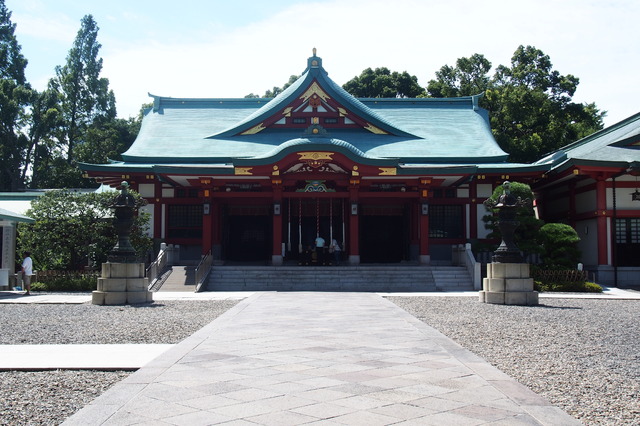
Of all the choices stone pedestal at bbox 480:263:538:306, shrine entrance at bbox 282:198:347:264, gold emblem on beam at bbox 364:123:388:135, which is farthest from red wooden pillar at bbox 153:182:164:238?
stone pedestal at bbox 480:263:538:306

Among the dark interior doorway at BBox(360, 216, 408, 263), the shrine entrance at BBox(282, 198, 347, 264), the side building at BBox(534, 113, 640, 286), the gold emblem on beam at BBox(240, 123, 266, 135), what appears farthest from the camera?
the gold emblem on beam at BBox(240, 123, 266, 135)

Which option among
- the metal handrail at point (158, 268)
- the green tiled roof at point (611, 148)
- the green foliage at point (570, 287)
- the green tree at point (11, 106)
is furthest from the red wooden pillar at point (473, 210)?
the green tree at point (11, 106)

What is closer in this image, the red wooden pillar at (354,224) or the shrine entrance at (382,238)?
the red wooden pillar at (354,224)

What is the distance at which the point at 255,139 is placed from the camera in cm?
2650

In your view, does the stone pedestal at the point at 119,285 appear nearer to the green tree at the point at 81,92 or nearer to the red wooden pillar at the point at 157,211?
the red wooden pillar at the point at 157,211

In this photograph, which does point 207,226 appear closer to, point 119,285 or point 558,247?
point 119,285

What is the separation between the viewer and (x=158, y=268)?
2091 centimetres

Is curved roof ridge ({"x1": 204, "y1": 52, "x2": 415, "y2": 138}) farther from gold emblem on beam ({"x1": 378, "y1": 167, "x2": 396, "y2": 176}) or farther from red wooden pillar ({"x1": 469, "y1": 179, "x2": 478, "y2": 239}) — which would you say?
gold emblem on beam ({"x1": 378, "y1": 167, "x2": 396, "y2": 176})

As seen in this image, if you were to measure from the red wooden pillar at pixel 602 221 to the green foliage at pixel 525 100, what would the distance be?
14376 mm

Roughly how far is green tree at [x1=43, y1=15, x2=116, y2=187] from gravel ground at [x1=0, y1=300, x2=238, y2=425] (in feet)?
115

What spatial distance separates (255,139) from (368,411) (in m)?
22.6

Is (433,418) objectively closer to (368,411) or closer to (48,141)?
(368,411)

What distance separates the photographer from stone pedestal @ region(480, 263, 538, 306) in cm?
1480

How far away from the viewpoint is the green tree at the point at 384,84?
4316 cm
